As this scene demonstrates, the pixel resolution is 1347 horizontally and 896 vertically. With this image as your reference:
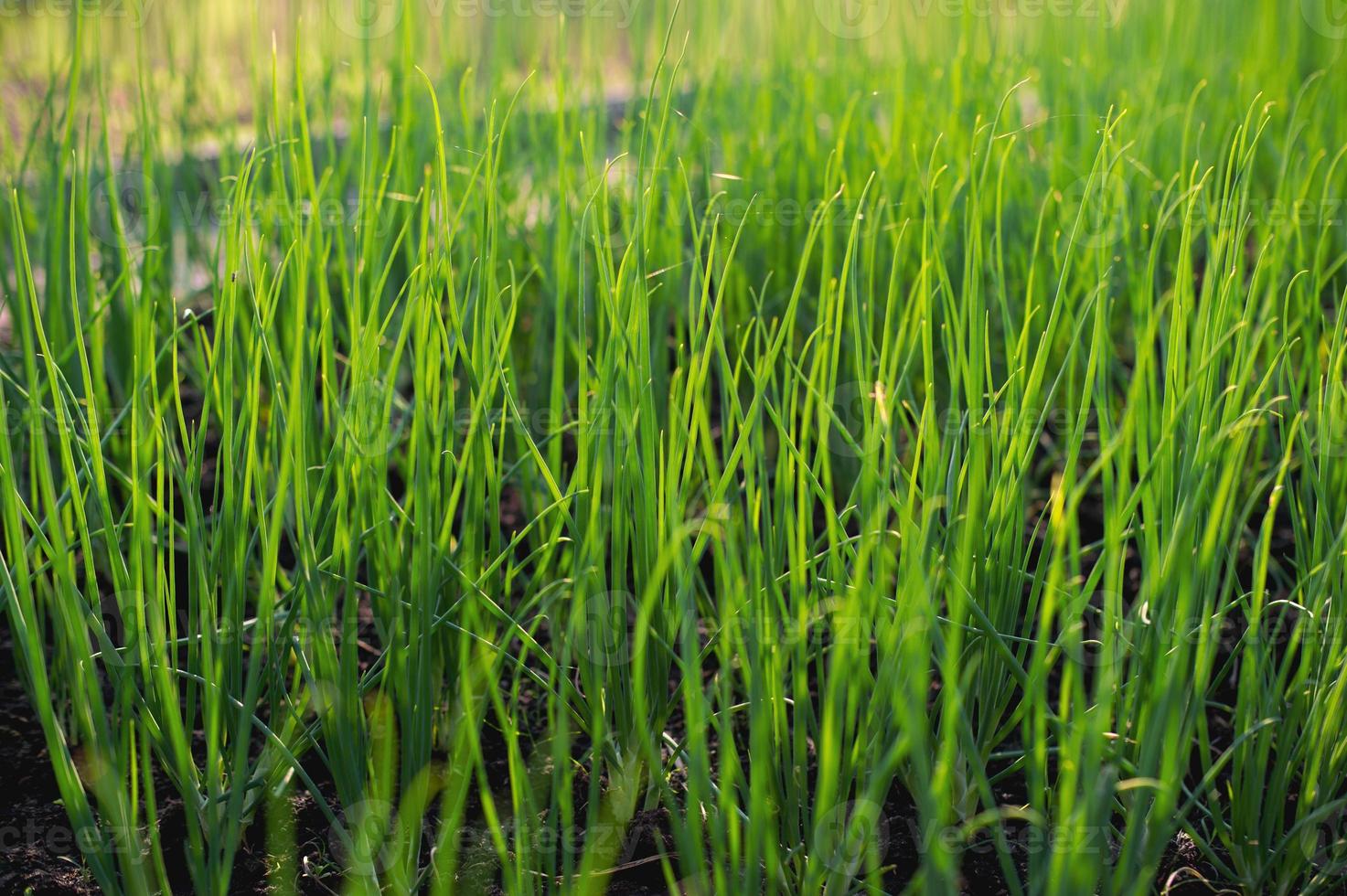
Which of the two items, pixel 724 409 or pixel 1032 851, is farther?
pixel 724 409

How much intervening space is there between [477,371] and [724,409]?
10.2 inches

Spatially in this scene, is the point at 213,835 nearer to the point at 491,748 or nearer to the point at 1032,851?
the point at 491,748

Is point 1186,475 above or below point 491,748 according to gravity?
above

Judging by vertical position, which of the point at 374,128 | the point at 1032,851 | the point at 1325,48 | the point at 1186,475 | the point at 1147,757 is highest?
the point at 1325,48

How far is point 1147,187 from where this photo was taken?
187 cm

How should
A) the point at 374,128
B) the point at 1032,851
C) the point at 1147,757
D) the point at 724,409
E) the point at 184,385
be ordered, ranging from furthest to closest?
the point at 184,385
the point at 374,128
the point at 724,409
the point at 1032,851
the point at 1147,757

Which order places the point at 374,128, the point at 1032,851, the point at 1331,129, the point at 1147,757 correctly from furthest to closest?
the point at 1331,129, the point at 374,128, the point at 1032,851, the point at 1147,757

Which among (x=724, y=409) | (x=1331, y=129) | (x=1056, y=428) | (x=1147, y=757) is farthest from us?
(x=1331, y=129)

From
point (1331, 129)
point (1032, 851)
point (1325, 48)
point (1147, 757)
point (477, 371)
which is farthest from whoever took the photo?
point (1325, 48)

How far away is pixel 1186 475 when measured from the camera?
2.94ft

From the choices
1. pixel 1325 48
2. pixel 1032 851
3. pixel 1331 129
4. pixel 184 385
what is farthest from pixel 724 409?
pixel 1325 48

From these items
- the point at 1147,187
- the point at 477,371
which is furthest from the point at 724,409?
the point at 1147,187

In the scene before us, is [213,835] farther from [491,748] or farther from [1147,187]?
[1147,187]

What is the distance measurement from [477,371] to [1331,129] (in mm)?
1896
